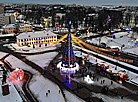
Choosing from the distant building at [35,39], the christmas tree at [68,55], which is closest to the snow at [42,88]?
the christmas tree at [68,55]

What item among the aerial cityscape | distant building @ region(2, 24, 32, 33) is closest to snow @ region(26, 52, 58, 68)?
the aerial cityscape

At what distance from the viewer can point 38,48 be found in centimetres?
4272

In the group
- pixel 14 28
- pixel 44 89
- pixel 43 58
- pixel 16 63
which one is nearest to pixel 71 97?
pixel 44 89

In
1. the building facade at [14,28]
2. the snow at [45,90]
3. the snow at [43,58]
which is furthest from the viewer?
the building facade at [14,28]

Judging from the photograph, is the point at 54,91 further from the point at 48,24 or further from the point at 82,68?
the point at 48,24

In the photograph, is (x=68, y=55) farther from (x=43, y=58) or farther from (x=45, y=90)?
(x=43, y=58)

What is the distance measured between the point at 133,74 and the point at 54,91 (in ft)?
46.1

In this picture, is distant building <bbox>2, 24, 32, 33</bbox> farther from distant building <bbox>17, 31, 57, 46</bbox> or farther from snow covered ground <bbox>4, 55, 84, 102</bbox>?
snow covered ground <bbox>4, 55, 84, 102</bbox>

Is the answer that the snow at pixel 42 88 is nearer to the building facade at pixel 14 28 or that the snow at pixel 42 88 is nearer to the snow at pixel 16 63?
the snow at pixel 16 63

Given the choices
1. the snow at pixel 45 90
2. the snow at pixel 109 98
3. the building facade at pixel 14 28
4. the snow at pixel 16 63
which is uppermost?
the building facade at pixel 14 28

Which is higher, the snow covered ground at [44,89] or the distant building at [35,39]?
the distant building at [35,39]

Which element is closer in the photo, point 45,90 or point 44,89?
point 45,90

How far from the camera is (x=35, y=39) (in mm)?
46625

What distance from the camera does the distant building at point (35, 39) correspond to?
4518cm
